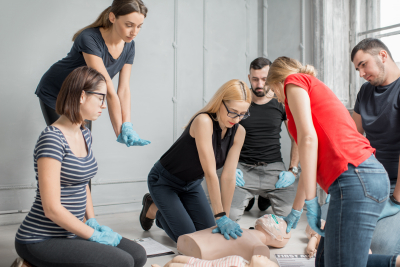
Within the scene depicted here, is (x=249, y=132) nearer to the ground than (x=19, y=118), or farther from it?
nearer to the ground

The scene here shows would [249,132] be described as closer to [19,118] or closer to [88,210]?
[88,210]

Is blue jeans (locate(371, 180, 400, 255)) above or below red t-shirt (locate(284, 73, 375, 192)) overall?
below

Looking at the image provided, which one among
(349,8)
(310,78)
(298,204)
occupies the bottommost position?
(298,204)

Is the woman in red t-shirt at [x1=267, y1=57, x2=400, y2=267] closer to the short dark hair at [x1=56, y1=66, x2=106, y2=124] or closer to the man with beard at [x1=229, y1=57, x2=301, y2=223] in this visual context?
the short dark hair at [x1=56, y1=66, x2=106, y2=124]

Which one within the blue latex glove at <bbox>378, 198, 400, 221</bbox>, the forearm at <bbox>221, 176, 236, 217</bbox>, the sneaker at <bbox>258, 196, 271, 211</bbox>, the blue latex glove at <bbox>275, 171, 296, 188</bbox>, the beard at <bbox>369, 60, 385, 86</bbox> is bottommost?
the sneaker at <bbox>258, 196, 271, 211</bbox>

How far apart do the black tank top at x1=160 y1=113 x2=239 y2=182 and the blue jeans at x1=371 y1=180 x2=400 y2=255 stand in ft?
2.98

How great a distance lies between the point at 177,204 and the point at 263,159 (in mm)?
1113

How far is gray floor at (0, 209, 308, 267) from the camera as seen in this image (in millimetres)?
1951

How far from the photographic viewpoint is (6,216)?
2.68 m

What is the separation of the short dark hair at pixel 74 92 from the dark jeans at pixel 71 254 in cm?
48

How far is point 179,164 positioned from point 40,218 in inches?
36.7

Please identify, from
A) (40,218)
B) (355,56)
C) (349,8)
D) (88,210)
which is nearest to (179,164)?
(88,210)

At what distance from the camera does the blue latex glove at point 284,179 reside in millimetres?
2805

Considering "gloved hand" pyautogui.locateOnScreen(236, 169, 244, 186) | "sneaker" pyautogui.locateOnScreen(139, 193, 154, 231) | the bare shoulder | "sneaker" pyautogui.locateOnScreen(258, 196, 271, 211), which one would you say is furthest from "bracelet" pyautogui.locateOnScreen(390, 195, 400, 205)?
"sneaker" pyautogui.locateOnScreen(258, 196, 271, 211)
